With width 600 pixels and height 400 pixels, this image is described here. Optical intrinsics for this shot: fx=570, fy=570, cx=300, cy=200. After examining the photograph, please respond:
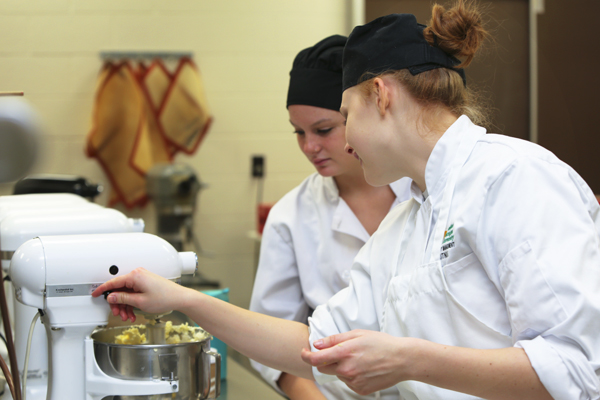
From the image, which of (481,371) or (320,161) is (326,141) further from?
(481,371)

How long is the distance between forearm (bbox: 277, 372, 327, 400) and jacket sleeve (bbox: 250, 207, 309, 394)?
3.4 inches

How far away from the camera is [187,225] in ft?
10.4

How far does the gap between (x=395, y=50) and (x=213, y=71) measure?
99.2 inches

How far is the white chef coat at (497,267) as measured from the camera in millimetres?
759

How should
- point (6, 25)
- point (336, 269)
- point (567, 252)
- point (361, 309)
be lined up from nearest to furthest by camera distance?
point (567, 252)
point (361, 309)
point (336, 269)
point (6, 25)

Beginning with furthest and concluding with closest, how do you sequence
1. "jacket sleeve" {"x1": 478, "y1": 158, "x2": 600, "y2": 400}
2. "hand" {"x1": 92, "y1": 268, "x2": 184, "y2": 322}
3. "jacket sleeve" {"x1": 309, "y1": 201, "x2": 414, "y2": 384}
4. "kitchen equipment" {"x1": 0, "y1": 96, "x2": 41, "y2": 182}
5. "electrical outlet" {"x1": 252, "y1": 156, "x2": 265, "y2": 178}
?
"electrical outlet" {"x1": 252, "y1": 156, "x2": 265, "y2": 178} < "jacket sleeve" {"x1": 309, "y1": 201, "x2": 414, "y2": 384} < "hand" {"x1": 92, "y1": 268, "x2": 184, "y2": 322} < "jacket sleeve" {"x1": 478, "y1": 158, "x2": 600, "y2": 400} < "kitchen equipment" {"x1": 0, "y1": 96, "x2": 41, "y2": 182}

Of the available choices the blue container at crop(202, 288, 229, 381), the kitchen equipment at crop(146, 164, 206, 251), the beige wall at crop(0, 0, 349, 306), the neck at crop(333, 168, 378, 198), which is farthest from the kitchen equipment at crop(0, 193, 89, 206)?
the beige wall at crop(0, 0, 349, 306)

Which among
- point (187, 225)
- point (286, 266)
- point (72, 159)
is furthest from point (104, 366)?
point (72, 159)

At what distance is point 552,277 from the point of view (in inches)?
29.8

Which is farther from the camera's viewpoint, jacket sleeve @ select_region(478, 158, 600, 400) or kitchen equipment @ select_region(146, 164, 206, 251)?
kitchen equipment @ select_region(146, 164, 206, 251)

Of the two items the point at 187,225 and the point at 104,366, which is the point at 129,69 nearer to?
the point at 187,225

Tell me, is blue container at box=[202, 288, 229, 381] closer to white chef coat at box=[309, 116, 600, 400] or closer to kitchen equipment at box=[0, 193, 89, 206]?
white chef coat at box=[309, 116, 600, 400]

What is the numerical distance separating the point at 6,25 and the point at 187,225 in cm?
144

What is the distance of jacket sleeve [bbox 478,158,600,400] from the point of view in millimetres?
753
